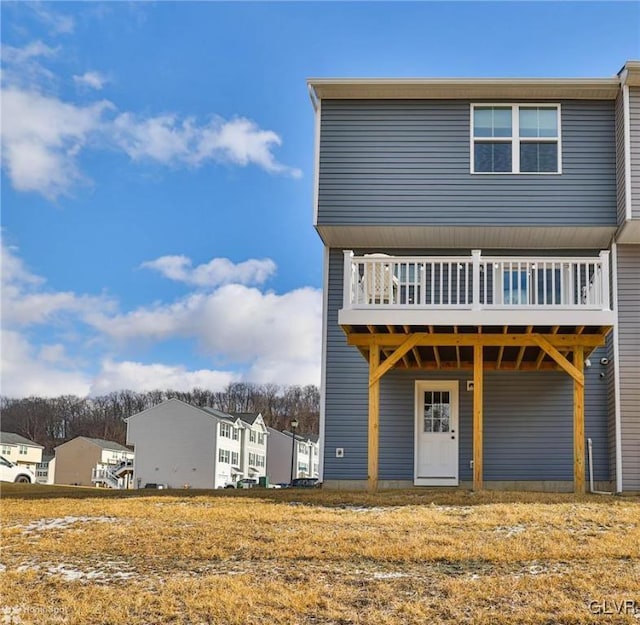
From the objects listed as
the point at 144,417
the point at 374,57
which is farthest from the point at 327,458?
the point at 144,417

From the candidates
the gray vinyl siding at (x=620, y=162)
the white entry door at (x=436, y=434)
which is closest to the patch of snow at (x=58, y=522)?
the white entry door at (x=436, y=434)

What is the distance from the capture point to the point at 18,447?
2496 inches

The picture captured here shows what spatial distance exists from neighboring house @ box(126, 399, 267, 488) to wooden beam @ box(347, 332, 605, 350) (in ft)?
137

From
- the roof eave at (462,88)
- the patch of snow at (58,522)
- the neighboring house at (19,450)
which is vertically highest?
the roof eave at (462,88)

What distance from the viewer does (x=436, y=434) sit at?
15.0m

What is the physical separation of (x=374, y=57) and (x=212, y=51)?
3106 mm

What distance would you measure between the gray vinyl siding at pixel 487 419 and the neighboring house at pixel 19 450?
5057 cm

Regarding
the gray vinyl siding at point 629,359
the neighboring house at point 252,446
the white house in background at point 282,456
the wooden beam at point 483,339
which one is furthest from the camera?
the white house in background at point 282,456

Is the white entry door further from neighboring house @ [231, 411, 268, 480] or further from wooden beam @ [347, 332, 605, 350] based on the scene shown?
neighboring house @ [231, 411, 268, 480]

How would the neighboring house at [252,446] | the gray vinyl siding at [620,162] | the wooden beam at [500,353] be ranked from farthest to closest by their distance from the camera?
1. the neighboring house at [252,446]
2. the gray vinyl siding at [620,162]
3. the wooden beam at [500,353]

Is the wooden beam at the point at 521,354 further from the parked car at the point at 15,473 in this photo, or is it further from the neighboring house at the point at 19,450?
the neighboring house at the point at 19,450

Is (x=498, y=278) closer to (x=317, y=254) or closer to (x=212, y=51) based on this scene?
(x=317, y=254)
